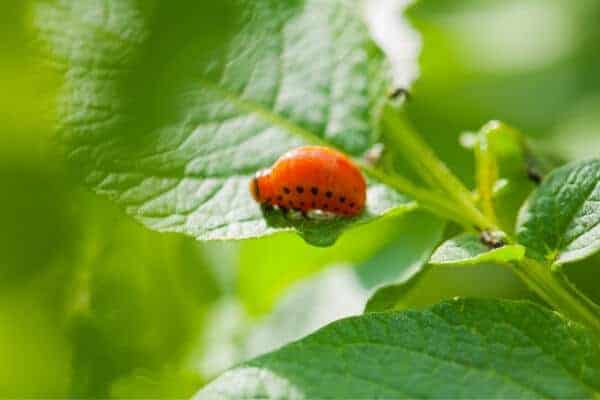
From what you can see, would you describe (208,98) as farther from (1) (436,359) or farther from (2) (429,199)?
(1) (436,359)

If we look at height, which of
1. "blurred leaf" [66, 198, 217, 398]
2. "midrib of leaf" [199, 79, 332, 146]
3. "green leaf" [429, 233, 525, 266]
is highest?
"midrib of leaf" [199, 79, 332, 146]

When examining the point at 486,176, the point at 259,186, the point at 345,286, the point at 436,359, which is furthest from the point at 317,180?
the point at 436,359

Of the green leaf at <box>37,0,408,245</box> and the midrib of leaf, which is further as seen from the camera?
the midrib of leaf

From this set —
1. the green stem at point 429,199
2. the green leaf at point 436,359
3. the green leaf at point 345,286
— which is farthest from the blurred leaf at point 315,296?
the green leaf at point 436,359

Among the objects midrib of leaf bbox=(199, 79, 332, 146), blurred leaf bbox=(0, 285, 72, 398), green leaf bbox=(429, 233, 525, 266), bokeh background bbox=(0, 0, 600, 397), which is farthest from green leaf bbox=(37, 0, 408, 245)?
blurred leaf bbox=(0, 285, 72, 398)

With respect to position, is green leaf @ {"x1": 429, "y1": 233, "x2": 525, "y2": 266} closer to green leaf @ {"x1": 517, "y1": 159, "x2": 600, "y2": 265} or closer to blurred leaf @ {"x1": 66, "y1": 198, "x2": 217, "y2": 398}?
green leaf @ {"x1": 517, "y1": 159, "x2": 600, "y2": 265}
